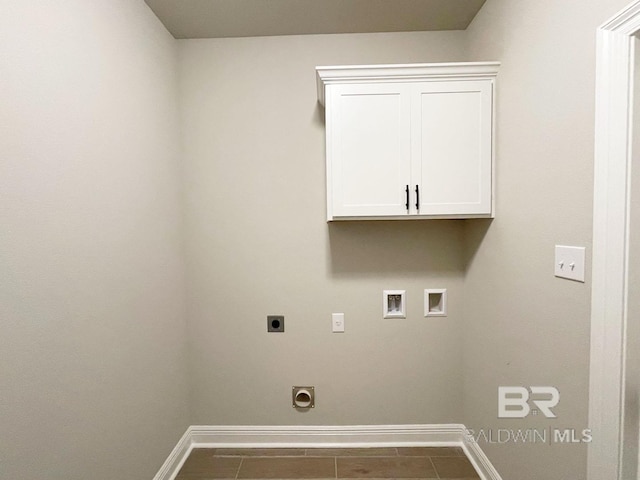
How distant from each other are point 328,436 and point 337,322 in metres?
0.78

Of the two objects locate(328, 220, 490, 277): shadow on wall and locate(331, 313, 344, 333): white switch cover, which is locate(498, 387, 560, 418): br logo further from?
locate(331, 313, 344, 333): white switch cover

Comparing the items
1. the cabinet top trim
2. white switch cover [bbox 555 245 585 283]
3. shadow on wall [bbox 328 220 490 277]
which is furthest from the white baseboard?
the cabinet top trim

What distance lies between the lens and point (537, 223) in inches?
52.9

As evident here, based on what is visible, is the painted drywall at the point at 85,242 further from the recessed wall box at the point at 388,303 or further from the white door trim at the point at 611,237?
the white door trim at the point at 611,237

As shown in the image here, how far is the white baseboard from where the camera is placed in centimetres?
210

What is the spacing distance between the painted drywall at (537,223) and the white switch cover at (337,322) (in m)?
0.85

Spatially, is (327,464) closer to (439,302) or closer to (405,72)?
(439,302)

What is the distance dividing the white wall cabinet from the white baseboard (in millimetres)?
1463

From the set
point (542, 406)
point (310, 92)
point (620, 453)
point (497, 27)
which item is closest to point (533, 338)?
point (542, 406)

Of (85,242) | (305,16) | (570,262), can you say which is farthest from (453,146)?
(85,242)

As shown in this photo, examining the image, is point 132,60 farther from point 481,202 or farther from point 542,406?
point 542,406

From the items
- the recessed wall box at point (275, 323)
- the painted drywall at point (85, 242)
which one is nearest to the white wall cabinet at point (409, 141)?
the recessed wall box at point (275, 323)

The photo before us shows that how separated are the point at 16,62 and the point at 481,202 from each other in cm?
202

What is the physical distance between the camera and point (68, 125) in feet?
3.81
